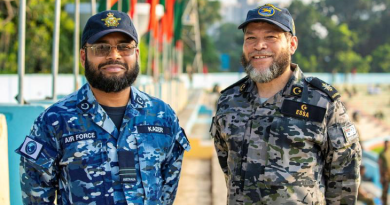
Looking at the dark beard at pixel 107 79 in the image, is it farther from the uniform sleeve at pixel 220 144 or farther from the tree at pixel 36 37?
the tree at pixel 36 37

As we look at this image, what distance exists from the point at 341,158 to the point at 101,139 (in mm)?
1099

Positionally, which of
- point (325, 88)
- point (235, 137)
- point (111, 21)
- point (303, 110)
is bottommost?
point (235, 137)

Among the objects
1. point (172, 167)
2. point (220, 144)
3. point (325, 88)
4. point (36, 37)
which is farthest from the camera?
point (36, 37)

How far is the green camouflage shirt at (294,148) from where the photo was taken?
110 inches

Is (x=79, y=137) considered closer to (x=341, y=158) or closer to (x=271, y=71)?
(x=271, y=71)

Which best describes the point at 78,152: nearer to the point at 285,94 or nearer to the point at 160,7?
the point at 285,94

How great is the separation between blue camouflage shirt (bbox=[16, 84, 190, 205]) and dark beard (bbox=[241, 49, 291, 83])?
0.59 m

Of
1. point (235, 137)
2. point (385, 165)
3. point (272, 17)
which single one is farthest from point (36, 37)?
point (272, 17)

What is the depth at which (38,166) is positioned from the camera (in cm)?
242

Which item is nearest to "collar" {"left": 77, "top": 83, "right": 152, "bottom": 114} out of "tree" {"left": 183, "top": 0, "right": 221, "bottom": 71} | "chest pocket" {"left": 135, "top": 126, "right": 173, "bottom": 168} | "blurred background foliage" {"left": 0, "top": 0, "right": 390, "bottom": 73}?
"chest pocket" {"left": 135, "top": 126, "right": 173, "bottom": 168}

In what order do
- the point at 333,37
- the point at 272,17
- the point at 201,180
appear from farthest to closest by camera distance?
1. the point at 333,37
2. the point at 201,180
3. the point at 272,17

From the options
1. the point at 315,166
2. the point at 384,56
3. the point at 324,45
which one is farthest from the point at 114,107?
the point at 384,56

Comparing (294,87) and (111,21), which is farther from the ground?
(111,21)

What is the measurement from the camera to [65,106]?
251 cm
